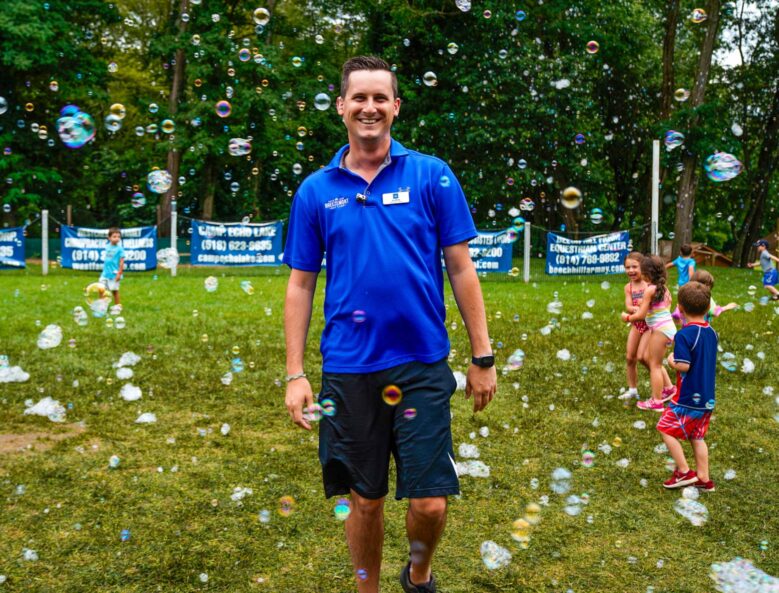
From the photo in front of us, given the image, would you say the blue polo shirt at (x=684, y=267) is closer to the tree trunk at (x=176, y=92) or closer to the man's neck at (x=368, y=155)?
the man's neck at (x=368, y=155)

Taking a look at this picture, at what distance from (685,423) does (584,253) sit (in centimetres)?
1561

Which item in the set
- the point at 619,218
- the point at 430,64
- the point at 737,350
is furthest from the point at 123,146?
the point at 737,350

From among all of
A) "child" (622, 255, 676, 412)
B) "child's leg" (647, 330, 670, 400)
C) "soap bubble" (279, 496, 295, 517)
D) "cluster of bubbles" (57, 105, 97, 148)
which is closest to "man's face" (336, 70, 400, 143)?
"soap bubble" (279, 496, 295, 517)

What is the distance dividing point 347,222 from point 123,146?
39043 millimetres

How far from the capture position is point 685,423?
4648mm

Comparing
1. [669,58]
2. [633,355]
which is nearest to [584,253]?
→ [669,58]

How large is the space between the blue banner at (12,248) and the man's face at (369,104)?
64.8ft

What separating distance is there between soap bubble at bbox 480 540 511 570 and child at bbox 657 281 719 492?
54.9 inches

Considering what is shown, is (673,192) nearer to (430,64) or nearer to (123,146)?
(430,64)

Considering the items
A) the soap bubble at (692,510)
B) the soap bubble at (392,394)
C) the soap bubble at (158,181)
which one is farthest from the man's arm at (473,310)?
the soap bubble at (158,181)

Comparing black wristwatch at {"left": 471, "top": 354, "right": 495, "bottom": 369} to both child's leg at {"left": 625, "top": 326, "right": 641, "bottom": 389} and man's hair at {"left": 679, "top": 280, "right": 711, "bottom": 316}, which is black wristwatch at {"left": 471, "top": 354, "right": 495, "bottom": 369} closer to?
man's hair at {"left": 679, "top": 280, "right": 711, "bottom": 316}

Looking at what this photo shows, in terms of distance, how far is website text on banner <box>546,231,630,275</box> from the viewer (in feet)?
64.8

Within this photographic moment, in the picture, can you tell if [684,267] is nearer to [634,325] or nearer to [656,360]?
[634,325]

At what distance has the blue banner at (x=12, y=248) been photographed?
795 inches
